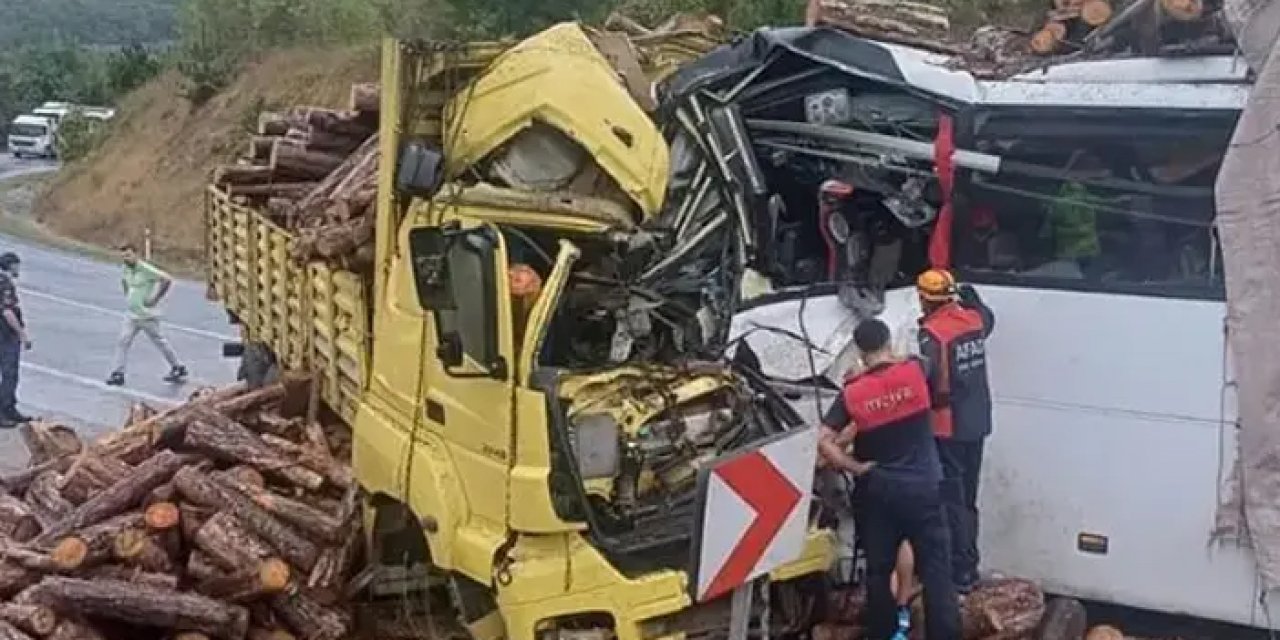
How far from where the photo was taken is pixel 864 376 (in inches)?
263

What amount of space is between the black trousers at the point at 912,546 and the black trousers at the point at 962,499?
147 mm

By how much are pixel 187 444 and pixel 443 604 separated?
1858 millimetres

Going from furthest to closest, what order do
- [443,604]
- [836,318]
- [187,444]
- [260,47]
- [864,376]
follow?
1. [260,47]
2. [187,444]
3. [443,604]
4. [836,318]
5. [864,376]

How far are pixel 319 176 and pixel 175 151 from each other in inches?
1330

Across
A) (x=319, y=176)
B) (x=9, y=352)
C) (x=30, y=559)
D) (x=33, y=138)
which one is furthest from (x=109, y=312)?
(x=33, y=138)

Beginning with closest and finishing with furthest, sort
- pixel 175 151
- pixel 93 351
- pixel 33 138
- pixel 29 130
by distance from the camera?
1. pixel 93 351
2. pixel 175 151
3. pixel 33 138
4. pixel 29 130

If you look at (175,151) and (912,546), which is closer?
(912,546)

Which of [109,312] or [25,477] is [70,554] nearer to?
[25,477]

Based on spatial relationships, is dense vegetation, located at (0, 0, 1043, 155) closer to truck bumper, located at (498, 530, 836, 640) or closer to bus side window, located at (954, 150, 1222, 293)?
bus side window, located at (954, 150, 1222, 293)

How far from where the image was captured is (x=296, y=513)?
313 inches

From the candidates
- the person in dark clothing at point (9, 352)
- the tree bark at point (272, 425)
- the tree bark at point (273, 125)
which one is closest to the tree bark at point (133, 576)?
the tree bark at point (272, 425)

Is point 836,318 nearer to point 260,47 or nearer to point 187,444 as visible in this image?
point 187,444

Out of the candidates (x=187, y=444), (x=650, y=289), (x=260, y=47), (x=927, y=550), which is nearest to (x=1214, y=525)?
(x=927, y=550)

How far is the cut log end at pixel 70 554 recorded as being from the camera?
7.65 meters
